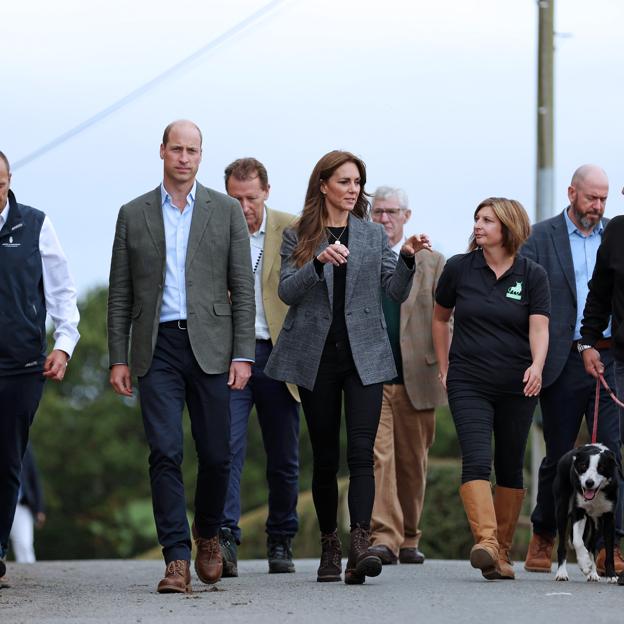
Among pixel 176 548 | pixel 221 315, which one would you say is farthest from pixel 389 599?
pixel 221 315

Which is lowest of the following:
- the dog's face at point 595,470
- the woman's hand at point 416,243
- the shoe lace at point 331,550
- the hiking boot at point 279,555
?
the hiking boot at point 279,555

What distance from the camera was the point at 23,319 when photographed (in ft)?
A: 30.7

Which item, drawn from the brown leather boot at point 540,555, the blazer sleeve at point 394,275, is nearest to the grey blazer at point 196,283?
the blazer sleeve at point 394,275

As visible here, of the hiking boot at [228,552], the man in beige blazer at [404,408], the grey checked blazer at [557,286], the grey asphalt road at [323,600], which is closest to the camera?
the grey asphalt road at [323,600]

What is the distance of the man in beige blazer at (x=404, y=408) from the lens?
1151cm

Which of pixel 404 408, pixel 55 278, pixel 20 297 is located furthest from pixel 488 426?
pixel 20 297

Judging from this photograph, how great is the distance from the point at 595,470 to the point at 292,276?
2.03m

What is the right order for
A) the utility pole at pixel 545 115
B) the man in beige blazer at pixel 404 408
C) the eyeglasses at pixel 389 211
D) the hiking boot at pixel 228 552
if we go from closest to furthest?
the hiking boot at pixel 228 552 → the man in beige blazer at pixel 404 408 → the eyeglasses at pixel 389 211 → the utility pole at pixel 545 115

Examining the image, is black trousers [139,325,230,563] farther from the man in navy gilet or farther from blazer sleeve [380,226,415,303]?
blazer sleeve [380,226,415,303]

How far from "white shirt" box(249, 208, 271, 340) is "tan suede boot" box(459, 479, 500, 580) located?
6.09ft

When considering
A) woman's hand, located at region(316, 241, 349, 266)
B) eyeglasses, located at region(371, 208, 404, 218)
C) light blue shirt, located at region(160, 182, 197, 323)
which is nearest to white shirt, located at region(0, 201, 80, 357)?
light blue shirt, located at region(160, 182, 197, 323)

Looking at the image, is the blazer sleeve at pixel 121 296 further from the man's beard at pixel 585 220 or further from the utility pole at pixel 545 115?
the utility pole at pixel 545 115

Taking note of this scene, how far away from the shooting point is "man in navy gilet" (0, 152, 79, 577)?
367 inches

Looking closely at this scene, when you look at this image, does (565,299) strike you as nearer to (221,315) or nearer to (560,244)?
(560,244)
